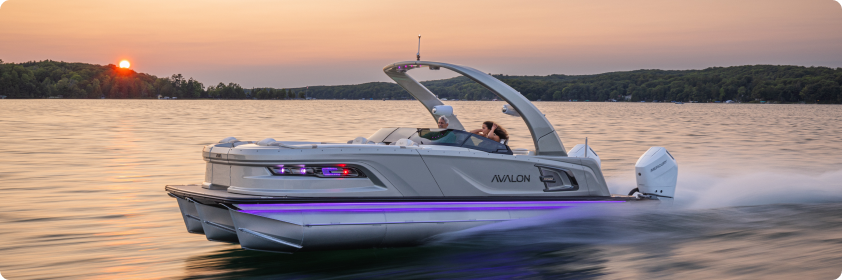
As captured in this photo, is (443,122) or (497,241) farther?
(443,122)

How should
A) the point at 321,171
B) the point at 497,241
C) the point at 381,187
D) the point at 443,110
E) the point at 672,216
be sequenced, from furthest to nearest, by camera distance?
1. the point at 672,216
2. the point at 443,110
3. the point at 497,241
4. the point at 381,187
5. the point at 321,171

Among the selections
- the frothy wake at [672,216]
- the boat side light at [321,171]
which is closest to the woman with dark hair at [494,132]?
the frothy wake at [672,216]

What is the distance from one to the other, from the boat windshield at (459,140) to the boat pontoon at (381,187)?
1 centimetres

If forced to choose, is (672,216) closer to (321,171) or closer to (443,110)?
(443,110)

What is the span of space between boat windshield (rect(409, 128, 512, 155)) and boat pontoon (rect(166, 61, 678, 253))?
0.01 m

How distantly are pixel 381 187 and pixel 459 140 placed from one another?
1154mm

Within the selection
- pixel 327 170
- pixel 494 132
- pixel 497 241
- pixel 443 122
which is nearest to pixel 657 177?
pixel 494 132

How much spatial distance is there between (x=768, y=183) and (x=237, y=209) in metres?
8.82

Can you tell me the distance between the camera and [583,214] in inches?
265

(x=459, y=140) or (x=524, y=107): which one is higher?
(x=524, y=107)

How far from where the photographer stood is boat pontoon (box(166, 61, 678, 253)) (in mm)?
5207

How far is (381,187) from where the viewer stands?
5.64 metres

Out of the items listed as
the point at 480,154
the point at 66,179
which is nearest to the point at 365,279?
the point at 480,154

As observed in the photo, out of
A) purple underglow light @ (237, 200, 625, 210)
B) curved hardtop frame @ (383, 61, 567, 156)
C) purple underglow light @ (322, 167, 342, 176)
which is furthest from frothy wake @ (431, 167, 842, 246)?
purple underglow light @ (322, 167, 342, 176)
